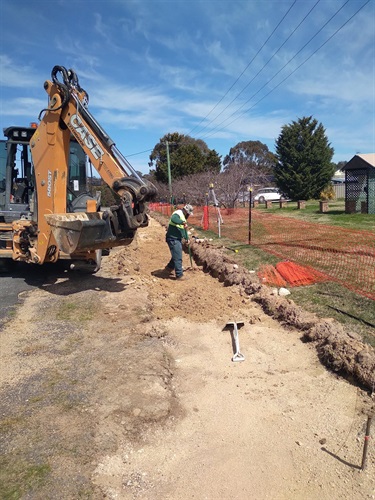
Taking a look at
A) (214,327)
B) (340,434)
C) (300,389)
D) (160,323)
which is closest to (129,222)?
(160,323)

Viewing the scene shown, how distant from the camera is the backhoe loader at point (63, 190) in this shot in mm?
6142

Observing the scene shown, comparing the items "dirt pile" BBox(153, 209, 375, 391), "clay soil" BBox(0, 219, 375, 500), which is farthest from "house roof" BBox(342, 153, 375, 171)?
"clay soil" BBox(0, 219, 375, 500)

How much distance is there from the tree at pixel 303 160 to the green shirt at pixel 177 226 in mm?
29544

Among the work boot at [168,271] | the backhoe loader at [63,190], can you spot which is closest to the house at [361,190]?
the work boot at [168,271]

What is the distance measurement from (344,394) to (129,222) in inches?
153

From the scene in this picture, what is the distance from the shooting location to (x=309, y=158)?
35688 millimetres

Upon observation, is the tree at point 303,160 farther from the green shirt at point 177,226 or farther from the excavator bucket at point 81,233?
the excavator bucket at point 81,233

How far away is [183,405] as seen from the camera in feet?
11.8

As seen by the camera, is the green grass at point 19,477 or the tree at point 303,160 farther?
the tree at point 303,160

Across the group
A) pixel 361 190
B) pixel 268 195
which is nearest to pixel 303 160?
pixel 268 195

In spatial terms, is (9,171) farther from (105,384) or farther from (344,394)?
(344,394)

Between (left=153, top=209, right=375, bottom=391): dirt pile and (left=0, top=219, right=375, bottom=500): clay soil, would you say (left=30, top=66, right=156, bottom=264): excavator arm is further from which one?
(left=153, top=209, right=375, bottom=391): dirt pile

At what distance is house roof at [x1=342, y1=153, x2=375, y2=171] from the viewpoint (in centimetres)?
2187

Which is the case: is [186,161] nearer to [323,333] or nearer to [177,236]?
[177,236]
